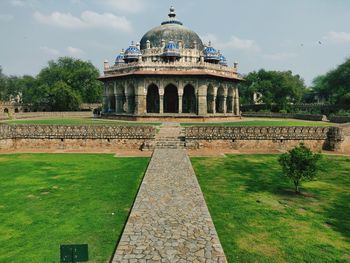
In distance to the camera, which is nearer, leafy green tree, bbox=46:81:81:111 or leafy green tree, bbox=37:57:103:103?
leafy green tree, bbox=46:81:81:111

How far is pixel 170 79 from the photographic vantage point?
116 feet

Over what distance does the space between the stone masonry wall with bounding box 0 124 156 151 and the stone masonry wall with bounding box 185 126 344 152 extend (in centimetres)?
458

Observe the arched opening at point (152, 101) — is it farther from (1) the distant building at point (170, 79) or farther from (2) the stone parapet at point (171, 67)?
(2) the stone parapet at point (171, 67)

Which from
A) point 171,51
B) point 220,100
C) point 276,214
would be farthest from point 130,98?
point 276,214

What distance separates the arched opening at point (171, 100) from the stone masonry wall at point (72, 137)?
20502 millimetres

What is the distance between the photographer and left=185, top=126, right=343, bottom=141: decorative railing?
20203 mm

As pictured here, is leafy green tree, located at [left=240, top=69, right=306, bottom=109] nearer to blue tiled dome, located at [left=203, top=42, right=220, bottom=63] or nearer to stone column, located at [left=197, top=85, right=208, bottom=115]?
blue tiled dome, located at [left=203, top=42, right=220, bottom=63]

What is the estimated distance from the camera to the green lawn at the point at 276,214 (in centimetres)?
650

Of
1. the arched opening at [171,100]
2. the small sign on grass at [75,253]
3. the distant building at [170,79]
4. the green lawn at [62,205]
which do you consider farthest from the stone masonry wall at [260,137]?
the arched opening at [171,100]

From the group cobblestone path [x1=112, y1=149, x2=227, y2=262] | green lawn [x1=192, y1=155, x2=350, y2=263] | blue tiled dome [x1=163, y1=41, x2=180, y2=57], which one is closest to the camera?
cobblestone path [x1=112, y1=149, x2=227, y2=262]

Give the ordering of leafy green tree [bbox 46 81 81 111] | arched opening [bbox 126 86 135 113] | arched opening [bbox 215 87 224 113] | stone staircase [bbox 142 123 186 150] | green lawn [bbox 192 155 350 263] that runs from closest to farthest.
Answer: green lawn [bbox 192 155 350 263]
stone staircase [bbox 142 123 186 150]
arched opening [bbox 126 86 135 113]
arched opening [bbox 215 87 224 113]
leafy green tree [bbox 46 81 81 111]

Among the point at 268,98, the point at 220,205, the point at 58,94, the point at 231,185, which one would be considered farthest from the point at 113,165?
the point at 268,98

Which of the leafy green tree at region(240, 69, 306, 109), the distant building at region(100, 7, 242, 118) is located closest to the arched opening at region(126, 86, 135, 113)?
the distant building at region(100, 7, 242, 118)

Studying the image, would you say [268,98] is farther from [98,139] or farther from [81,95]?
[98,139]
